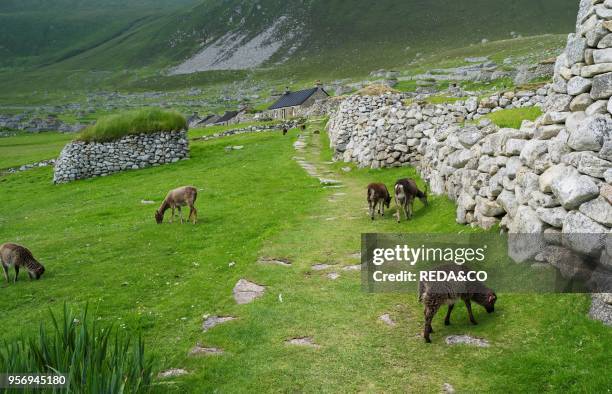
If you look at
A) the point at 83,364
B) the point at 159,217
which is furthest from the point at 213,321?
the point at 159,217

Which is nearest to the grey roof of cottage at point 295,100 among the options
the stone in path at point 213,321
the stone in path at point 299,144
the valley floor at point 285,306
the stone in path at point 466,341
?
the stone in path at point 299,144

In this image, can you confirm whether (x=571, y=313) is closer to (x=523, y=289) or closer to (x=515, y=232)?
(x=523, y=289)

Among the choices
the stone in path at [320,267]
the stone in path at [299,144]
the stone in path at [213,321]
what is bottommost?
Answer: the stone in path at [213,321]

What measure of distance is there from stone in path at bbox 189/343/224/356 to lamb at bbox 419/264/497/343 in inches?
166

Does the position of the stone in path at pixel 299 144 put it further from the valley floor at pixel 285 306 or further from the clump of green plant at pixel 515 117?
the clump of green plant at pixel 515 117

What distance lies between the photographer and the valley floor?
817 centimetres

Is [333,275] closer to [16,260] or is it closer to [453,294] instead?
[453,294]

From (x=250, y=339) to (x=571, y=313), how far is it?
6.39m

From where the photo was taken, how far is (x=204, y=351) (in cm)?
970

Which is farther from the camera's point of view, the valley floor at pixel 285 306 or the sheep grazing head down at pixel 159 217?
the sheep grazing head down at pixel 159 217

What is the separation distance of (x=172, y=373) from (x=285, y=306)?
3313 millimetres

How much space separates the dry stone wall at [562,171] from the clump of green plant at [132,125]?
108 ft

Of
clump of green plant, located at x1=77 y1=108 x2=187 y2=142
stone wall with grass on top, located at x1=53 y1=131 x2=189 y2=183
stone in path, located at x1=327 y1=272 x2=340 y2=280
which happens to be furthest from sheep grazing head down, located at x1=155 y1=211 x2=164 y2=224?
clump of green plant, located at x1=77 y1=108 x2=187 y2=142

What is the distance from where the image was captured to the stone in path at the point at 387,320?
10208mm
